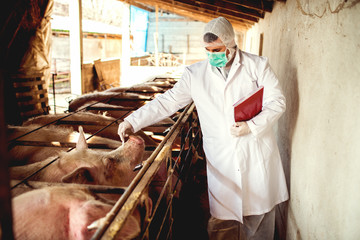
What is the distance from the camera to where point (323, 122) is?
6.34 ft

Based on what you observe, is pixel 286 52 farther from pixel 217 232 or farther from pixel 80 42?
pixel 80 42

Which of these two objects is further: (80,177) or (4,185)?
(80,177)

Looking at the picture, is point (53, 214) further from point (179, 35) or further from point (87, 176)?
point (179, 35)

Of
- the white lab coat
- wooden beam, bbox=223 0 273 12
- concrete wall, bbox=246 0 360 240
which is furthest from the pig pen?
wooden beam, bbox=223 0 273 12

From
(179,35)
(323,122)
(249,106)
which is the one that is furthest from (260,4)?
(179,35)

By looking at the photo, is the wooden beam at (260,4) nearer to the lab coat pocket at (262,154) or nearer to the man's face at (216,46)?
the man's face at (216,46)

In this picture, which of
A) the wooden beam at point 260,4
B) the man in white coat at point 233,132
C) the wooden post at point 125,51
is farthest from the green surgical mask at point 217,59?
the wooden post at point 125,51

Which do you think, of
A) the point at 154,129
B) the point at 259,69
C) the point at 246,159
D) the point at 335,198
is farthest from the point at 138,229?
the point at 154,129

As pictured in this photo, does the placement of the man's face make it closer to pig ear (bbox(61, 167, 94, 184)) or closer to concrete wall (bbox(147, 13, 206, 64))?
pig ear (bbox(61, 167, 94, 184))

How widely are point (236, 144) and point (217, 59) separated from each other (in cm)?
70

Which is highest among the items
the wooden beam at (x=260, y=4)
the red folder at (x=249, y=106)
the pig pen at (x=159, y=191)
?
the wooden beam at (x=260, y=4)

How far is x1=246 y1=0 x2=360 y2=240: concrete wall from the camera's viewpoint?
1525 millimetres

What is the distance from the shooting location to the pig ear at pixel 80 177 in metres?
1.93

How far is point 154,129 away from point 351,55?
11.5 ft
